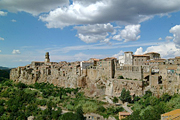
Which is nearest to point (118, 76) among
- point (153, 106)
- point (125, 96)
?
Result: point (125, 96)

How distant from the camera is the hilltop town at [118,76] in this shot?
2935 cm

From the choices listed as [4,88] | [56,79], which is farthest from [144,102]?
[4,88]

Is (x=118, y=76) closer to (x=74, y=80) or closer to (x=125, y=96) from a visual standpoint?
(x=125, y=96)

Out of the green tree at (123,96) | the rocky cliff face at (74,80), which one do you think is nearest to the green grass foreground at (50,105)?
the green tree at (123,96)

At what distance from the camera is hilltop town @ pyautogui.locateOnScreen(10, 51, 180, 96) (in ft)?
96.3

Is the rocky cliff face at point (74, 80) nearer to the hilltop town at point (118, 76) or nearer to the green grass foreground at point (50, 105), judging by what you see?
the hilltop town at point (118, 76)

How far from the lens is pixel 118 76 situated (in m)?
36.5

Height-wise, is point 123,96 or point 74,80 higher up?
point 74,80

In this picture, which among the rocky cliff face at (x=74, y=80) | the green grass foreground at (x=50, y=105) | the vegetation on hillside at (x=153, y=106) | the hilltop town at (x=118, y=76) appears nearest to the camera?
the vegetation on hillside at (x=153, y=106)

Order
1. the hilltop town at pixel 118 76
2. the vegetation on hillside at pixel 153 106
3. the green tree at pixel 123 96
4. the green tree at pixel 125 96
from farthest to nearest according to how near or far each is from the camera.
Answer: the green tree at pixel 123 96 → the green tree at pixel 125 96 → the hilltop town at pixel 118 76 → the vegetation on hillside at pixel 153 106

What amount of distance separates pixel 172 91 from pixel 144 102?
5.15m

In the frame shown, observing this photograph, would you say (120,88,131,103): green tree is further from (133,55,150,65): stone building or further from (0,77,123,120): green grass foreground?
(133,55,150,65): stone building

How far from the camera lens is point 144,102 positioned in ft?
91.6

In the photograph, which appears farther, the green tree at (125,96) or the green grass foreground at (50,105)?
the green tree at (125,96)
